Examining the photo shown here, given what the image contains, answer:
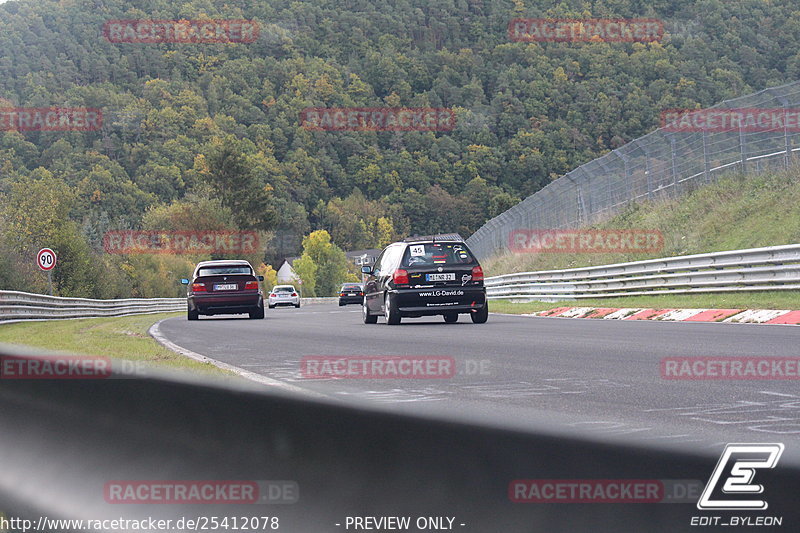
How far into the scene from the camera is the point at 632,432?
5.11 metres

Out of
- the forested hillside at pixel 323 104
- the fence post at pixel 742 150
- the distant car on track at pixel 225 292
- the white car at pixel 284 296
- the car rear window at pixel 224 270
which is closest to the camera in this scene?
the fence post at pixel 742 150

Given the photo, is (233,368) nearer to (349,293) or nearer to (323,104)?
(349,293)

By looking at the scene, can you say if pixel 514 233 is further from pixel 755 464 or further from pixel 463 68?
pixel 463 68

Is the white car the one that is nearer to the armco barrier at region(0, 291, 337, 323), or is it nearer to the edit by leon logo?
the armco barrier at region(0, 291, 337, 323)

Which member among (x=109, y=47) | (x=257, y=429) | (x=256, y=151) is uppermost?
(x=109, y=47)

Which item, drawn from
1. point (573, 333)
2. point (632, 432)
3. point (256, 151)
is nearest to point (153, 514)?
point (632, 432)

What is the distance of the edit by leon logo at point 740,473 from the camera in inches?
53.1

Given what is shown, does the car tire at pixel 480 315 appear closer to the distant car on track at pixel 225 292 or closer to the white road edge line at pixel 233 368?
the white road edge line at pixel 233 368

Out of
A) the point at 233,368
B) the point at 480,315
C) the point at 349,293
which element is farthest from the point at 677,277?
the point at 349,293

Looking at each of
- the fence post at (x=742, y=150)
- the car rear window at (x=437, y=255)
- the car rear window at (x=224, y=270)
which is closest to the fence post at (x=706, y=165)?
the fence post at (x=742, y=150)

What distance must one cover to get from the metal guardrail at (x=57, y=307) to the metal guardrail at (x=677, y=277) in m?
16.2

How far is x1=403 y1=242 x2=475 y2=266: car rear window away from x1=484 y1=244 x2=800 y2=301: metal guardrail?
5.40 metres

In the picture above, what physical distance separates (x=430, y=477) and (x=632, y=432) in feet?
12.0

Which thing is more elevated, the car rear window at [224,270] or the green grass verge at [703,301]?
the car rear window at [224,270]
